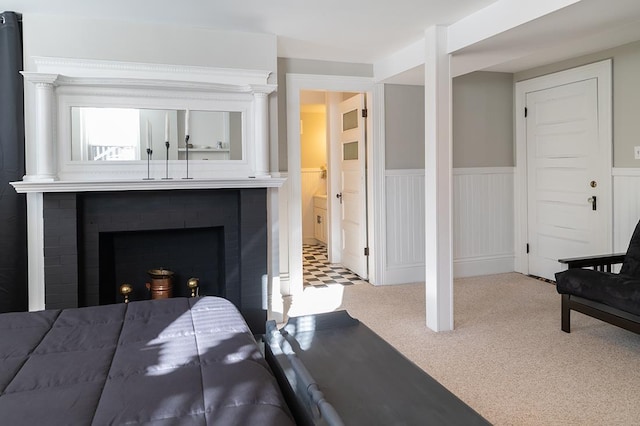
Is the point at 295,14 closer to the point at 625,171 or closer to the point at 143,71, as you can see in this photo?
the point at 143,71

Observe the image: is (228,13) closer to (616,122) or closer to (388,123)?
(388,123)

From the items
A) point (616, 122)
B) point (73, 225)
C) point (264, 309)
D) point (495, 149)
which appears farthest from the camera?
point (495, 149)

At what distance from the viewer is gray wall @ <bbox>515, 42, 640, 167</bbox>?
163 inches

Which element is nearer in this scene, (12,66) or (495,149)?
(12,66)

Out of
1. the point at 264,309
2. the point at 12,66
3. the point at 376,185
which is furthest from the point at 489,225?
the point at 12,66

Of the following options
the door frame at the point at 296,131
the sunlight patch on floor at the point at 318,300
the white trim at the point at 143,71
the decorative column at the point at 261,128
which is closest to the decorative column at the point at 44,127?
the white trim at the point at 143,71

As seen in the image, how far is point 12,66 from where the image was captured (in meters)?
3.29

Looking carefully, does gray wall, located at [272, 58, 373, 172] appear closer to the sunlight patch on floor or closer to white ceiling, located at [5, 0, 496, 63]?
white ceiling, located at [5, 0, 496, 63]

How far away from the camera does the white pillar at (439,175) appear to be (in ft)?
11.7

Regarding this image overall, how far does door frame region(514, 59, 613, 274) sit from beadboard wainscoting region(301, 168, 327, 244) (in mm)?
3347

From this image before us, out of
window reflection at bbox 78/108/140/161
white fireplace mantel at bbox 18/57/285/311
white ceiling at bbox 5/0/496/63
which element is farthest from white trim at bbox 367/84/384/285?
window reflection at bbox 78/108/140/161

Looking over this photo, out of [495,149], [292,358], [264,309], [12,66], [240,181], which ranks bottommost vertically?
[264,309]

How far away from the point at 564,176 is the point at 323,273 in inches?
110

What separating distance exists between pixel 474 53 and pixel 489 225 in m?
2.35
